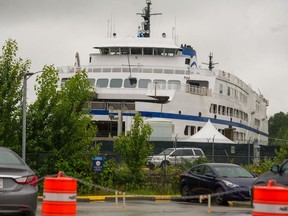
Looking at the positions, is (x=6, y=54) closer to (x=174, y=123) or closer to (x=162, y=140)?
(x=162, y=140)

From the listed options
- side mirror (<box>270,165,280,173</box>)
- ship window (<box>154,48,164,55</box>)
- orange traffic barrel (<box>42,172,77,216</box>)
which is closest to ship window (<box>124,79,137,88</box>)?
ship window (<box>154,48,164,55</box>)

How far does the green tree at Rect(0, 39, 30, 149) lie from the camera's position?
86.6ft

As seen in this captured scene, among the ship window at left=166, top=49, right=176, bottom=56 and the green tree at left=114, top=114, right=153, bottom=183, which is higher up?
the ship window at left=166, top=49, right=176, bottom=56

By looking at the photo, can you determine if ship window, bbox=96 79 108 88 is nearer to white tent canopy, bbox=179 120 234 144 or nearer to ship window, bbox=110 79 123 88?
ship window, bbox=110 79 123 88

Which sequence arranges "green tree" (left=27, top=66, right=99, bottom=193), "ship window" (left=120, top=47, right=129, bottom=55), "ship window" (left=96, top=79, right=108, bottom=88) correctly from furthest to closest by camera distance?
1. "ship window" (left=120, top=47, right=129, bottom=55)
2. "ship window" (left=96, top=79, right=108, bottom=88)
3. "green tree" (left=27, top=66, right=99, bottom=193)

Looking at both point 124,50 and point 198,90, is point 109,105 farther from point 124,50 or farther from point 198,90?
point 198,90

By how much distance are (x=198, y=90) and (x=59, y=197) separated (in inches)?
1779

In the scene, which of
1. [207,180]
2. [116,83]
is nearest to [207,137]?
[116,83]

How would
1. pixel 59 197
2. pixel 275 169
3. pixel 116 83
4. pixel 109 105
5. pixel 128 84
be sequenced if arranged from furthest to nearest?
pixel 116 83 < pixel 128 84 < pixel 109 105 < pixel 275 169 < pixel 59 197

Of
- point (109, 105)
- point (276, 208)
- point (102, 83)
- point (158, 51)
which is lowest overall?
point (276, 208)

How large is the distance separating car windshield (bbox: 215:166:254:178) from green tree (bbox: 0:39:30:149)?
7723mm

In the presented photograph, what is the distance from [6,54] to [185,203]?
950 cm

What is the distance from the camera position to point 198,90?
5588cm

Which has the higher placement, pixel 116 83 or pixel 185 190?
pixel 116 83
